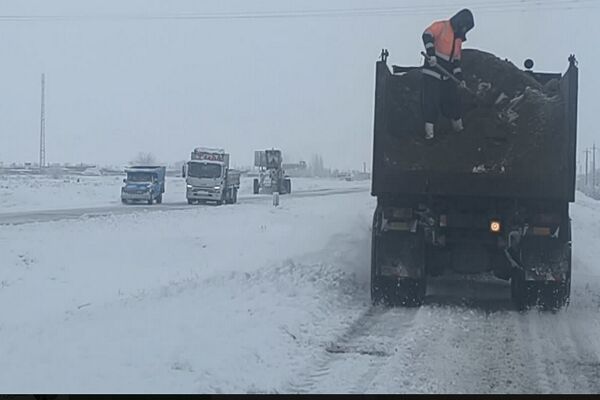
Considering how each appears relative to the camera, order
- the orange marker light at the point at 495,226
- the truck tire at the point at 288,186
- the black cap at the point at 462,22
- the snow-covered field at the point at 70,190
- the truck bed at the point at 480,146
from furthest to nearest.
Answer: the truck tire at the point at 288,186, the snow-covered field at the point at 70,190, the orange marker light at the point at 495,226, the truck bed at the point at 480,146, the black cap at the point at 462,22

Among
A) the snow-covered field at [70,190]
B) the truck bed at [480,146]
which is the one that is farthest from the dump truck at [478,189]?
the snow-covered field at [70,190]

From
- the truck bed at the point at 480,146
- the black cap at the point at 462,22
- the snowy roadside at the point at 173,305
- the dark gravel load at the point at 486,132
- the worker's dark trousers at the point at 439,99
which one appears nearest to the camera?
the snowy roadside at the point at 173,305

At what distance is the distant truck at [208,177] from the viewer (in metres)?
46.8

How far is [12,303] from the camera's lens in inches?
511

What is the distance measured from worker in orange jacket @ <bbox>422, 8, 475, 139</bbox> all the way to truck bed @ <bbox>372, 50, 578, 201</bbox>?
0.12 meters

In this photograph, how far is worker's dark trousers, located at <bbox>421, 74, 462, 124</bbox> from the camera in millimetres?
12773

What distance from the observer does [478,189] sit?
12406 millimetres

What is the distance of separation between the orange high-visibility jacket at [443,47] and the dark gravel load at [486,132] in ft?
1.17

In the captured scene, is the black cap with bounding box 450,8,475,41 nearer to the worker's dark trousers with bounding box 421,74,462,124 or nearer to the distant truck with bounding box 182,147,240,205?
the worker's dark trousers with bounding box 421,74,462,124

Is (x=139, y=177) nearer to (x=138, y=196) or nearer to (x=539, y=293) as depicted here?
(x=138, y=196)

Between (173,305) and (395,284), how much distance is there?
325 cm

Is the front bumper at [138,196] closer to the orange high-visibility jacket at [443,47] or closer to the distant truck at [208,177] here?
the distant truck at [208,177]

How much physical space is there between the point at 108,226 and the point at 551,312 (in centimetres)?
1822

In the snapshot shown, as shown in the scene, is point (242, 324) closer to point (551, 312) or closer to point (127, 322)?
point (127, 322)
